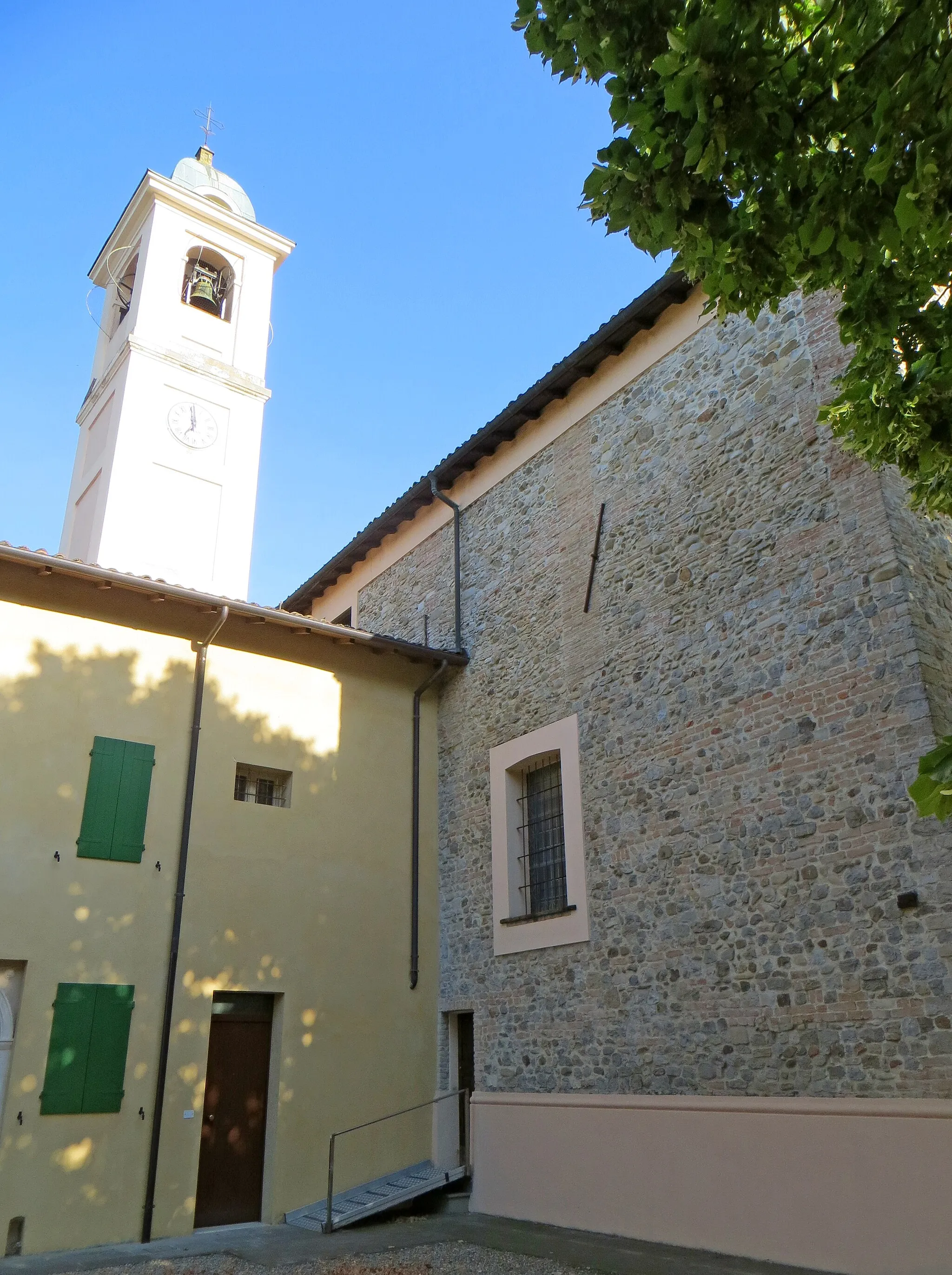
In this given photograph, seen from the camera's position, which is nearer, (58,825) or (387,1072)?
(58,825)

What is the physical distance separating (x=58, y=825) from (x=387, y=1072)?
4.52 m

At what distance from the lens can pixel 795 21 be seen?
4266 mm

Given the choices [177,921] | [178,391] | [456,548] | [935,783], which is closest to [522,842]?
[177,921]

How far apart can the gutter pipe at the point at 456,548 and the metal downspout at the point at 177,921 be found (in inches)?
127

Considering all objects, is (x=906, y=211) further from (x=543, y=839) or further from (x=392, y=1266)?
(x=543, y=839)

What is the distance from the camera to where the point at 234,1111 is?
9.88 meters

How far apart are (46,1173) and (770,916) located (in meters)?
6.60

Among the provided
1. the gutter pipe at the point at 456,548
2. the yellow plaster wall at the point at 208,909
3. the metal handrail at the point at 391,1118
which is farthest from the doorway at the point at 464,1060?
the gutter pipe at the point at 456,548

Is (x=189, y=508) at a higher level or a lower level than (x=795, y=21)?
higher

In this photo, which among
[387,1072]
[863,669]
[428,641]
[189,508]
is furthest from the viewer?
[189,508]

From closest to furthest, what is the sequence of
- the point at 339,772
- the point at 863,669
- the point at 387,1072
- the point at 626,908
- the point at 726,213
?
the point at 726,213 → the point at 863,669 → the point at 626,908 → the point at 387,1072 → the point at 339,772

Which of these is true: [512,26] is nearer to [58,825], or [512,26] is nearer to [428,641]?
[58,825]

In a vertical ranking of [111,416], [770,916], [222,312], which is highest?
[222,312]

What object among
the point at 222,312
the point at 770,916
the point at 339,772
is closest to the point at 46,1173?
the point at 339,772
